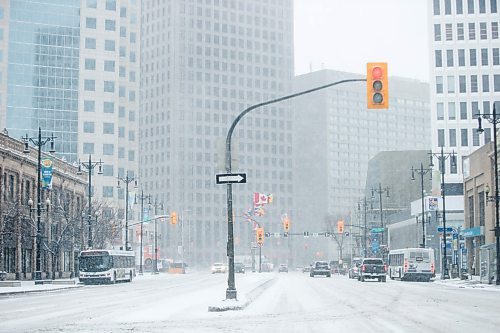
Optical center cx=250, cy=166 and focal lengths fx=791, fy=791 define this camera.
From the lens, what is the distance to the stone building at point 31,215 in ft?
209

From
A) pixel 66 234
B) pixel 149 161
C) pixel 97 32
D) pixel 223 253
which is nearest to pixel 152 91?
pixel 149 161

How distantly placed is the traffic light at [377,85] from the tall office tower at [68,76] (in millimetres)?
110119

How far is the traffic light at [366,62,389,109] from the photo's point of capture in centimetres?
2292

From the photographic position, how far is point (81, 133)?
133 metres

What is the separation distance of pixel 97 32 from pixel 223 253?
76.3m

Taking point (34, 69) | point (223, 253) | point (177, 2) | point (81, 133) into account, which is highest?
point (177, 2)

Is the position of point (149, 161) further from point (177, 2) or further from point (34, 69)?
point (34, 69)

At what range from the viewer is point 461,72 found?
113500 mm

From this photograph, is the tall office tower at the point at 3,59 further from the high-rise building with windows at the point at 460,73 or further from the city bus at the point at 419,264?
the city bus at the point at 419,264

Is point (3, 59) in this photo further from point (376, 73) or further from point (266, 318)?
point (266, 318)

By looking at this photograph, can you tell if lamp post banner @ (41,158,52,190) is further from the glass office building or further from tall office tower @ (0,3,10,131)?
tall office tower @ (0,3,10,131)

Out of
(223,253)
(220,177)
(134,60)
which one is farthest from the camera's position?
(223,253)

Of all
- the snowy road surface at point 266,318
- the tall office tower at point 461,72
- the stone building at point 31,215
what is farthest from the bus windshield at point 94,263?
the tall office tower at point 461,72

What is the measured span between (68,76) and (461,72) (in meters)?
65.1
